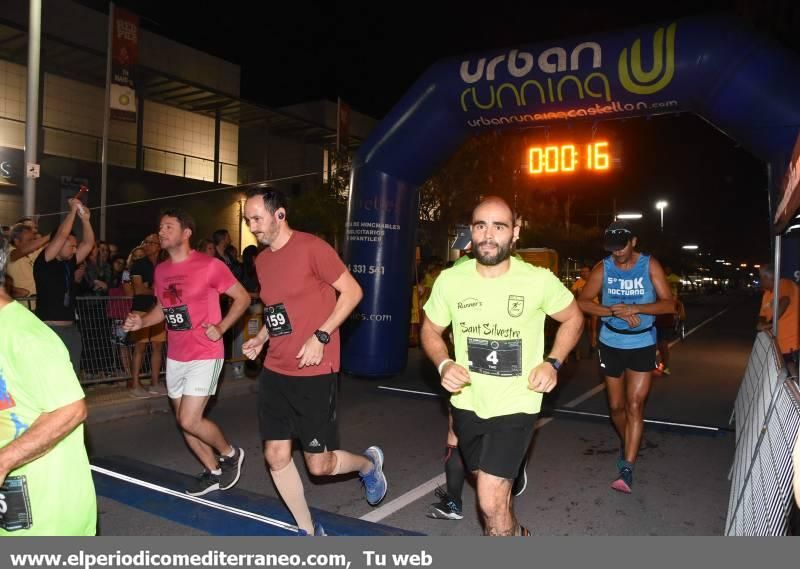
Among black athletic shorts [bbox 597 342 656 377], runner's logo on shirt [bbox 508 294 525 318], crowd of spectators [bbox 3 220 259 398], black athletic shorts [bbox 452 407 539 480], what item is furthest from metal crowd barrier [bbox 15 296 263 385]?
runner's logo on shirt [bbox 508 294 525 318]

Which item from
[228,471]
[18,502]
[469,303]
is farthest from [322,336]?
[18,502]

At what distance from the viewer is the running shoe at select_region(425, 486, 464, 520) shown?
4.58m

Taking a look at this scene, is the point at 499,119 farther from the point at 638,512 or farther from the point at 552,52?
the point at 638,512

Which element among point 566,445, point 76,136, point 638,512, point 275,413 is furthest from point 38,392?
point 76,136

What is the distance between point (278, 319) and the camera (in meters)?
3.96

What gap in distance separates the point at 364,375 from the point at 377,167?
10.2 ft

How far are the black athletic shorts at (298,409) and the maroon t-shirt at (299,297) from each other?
64mm

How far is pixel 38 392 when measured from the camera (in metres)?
2.11

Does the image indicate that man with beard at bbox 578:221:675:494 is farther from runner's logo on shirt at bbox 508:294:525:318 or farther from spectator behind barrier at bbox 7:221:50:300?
spectator behind barrier at bbox 7:221:50:300

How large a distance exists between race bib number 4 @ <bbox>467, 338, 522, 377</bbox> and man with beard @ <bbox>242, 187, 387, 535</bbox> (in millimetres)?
903

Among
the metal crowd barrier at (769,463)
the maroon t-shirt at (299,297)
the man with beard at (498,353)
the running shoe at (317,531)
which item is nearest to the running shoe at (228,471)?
the running shoe at (317,531)

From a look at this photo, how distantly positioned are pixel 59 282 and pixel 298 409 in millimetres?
3712

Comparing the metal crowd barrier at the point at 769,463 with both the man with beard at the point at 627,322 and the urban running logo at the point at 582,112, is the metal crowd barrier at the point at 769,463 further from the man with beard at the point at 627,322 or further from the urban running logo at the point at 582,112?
the urban running logo at the point at 582,112

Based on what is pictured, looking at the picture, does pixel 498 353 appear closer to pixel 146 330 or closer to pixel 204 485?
pixel 204 485
